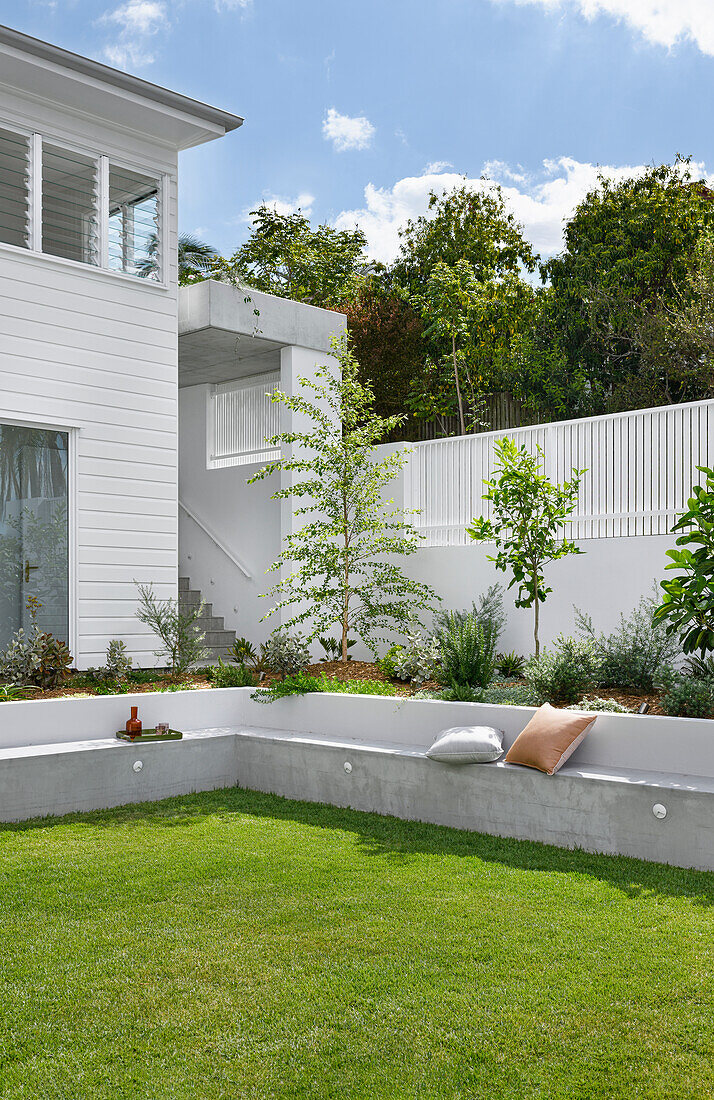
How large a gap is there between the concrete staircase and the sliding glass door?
237cm

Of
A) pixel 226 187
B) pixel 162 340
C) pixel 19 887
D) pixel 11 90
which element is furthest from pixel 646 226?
pixel 19 887

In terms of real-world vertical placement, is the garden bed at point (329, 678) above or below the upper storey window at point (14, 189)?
below

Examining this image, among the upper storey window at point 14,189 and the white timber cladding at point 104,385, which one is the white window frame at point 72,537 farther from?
the upper storey window at point 14,189

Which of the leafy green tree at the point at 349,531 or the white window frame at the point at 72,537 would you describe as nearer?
the white window frame at the point at 72,537

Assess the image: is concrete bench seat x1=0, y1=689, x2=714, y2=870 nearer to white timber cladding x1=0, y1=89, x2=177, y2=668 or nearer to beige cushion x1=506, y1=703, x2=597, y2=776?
beige cushion x1=506, y1=703, x2=597, y2=776

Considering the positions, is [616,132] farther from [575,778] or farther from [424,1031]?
[424,1031]

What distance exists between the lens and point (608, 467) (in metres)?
8.95

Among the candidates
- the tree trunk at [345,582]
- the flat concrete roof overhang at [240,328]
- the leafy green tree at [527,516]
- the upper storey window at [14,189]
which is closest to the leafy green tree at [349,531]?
the tree trunk at [345,582]

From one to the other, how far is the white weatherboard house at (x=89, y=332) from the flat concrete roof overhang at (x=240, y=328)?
0.05 metres

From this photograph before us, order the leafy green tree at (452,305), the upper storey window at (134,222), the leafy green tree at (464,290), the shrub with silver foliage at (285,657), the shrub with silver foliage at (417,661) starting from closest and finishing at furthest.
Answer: the shrub with silver foliage at (417,661) < the shrub with silver foliage at (285,657) < the upper storey window at (134,222) < the leafy green tree at (452,305) < the leafy green tree at (464,290)

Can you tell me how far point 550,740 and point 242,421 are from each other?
7.43m

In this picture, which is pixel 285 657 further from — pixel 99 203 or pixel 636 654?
pixel 99 203

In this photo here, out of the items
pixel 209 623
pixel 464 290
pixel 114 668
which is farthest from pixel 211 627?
pixel 464 290

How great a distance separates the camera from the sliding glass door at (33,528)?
844 cm
